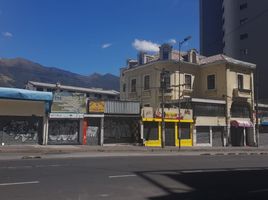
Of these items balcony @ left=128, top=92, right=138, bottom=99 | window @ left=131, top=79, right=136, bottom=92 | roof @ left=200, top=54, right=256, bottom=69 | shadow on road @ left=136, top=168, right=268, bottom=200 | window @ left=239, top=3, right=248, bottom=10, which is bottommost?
shadow on road @ left=136, top=168, right=268, bottom=200

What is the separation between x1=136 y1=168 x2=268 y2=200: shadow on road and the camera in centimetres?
1073

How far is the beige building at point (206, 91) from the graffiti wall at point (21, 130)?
1512cm

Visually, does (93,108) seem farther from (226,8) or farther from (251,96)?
(226,8)

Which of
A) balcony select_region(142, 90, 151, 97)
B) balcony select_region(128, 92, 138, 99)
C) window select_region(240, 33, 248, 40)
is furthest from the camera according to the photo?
window select_region(240, 33, 248, 40)

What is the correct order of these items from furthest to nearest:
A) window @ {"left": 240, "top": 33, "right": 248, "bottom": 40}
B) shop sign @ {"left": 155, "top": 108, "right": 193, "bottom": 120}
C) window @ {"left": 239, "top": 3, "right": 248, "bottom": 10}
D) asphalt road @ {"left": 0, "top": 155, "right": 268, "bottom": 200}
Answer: window @ {"left": 239, "top": 3, "right": 248, "bottom": 10}, window @ {"left": 240, "top": 33, "right": 248, "bottom": 40}, shop sign @ {"left": 155, "top": 108, "right": 193, "bottom": 120}, asphalt road @ {"left": 0, "top": 155, "right": 268, "bottom": 200}

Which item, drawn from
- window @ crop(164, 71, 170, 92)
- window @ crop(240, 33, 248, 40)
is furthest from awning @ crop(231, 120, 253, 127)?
window @ crop(240, 33, 248, 40)

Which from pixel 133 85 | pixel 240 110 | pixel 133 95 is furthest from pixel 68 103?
pixel 240 110

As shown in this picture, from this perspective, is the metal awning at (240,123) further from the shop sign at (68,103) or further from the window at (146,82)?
the shop sign at (68,103)

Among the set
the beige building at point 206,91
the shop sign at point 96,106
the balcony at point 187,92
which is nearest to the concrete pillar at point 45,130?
the shop sign at point 96,106

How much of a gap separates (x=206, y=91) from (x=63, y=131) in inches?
839

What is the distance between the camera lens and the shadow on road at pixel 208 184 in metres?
10.7

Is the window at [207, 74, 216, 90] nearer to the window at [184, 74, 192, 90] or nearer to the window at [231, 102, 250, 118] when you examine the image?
the window at [184, 74, 192, 90]

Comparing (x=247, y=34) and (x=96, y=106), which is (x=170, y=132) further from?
(x=247, y=34)

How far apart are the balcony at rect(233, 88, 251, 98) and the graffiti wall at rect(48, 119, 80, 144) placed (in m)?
21.3
